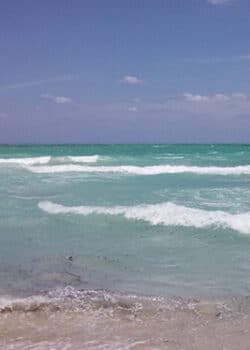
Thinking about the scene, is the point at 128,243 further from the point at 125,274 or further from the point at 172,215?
the point at 172,215

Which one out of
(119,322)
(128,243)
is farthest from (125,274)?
(128,243)

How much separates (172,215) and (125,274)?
378 cm

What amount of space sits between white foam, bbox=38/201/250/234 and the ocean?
0.8 inches

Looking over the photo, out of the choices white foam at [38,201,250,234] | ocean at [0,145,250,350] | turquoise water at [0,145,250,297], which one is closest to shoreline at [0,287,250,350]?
ocean at [0,145,250,350]

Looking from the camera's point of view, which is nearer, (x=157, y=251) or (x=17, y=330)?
(x=17, y=330)

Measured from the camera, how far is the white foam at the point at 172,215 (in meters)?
9.52

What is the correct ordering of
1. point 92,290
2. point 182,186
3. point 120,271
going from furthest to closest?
point 182,186 < point 120,271 < point 92,290

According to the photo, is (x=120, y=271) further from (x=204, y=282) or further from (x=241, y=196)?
(x=241, y=196)

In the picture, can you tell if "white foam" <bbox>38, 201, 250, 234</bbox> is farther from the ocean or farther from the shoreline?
the shoreline

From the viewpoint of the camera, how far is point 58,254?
7.77 metres

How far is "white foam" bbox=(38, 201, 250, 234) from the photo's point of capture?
9.52m

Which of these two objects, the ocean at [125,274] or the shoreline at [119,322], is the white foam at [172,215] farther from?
the shoreline at [119,322]

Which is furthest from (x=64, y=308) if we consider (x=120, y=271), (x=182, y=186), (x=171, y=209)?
(x=182, y=186)

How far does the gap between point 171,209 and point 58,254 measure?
3609 millimetres
